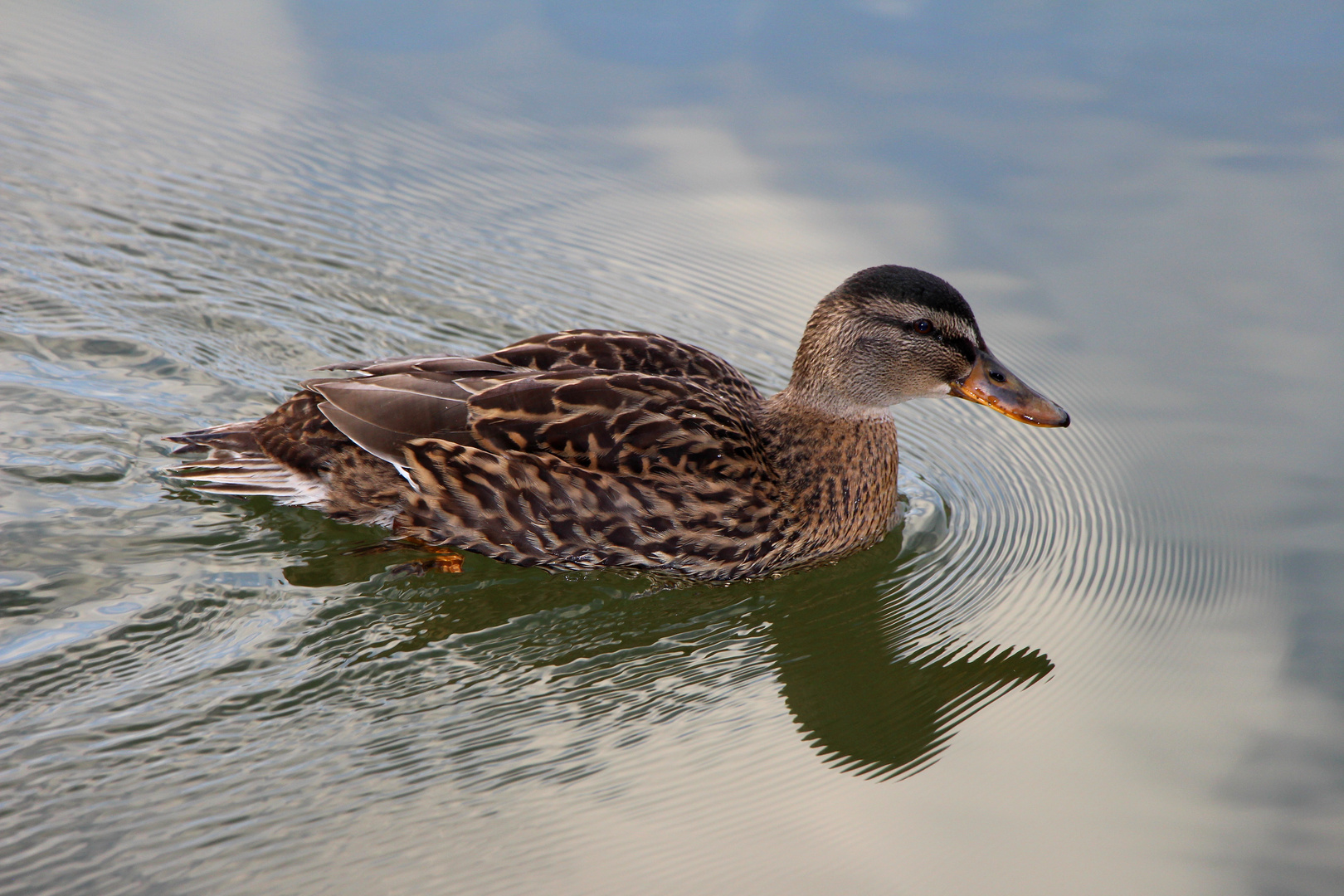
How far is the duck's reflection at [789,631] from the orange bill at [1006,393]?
0.93 metres

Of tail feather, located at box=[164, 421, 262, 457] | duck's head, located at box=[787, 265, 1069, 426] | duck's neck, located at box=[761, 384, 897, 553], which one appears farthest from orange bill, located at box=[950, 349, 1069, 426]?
tail feather, located at box=[164, 421, 262, 457]

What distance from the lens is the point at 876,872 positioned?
13.2 ft

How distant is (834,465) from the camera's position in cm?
575

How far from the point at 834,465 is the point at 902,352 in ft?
1.98

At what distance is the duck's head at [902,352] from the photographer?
5.60 meters

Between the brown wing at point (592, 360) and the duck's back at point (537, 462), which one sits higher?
the brown wing at point (592, 360)

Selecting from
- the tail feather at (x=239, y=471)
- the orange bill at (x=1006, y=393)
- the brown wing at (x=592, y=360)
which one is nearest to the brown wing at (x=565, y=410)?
the brown wing at (x=592, y=360)

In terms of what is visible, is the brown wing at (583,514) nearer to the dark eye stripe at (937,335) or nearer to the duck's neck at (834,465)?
the duck's neck at (834,465)

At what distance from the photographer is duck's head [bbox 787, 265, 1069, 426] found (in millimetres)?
5602

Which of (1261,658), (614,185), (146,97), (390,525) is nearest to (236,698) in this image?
(390,525)

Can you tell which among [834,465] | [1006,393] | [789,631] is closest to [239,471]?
[789,631]

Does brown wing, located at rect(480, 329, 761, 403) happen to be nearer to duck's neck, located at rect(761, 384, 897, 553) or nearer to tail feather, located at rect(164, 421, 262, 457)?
duck's neck, located at rect(761, 384, 897, 553)

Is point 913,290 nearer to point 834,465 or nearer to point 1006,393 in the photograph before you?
point 1006,393

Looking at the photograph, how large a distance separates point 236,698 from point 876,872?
236cm
